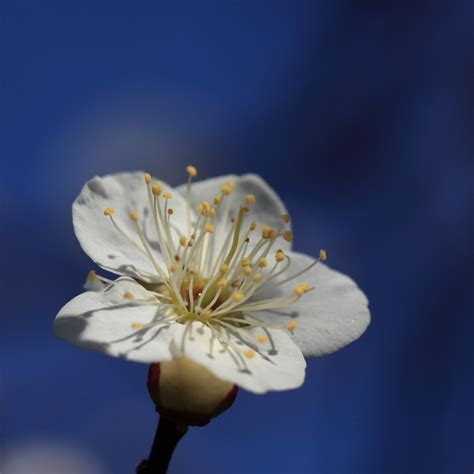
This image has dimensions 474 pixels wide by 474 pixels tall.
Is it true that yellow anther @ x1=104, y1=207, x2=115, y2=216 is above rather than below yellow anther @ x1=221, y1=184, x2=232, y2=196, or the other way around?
below

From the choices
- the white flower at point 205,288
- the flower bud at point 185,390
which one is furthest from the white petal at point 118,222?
the flower bud at point 185,390

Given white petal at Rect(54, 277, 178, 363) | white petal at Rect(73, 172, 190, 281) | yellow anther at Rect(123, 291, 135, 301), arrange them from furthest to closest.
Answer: white petal at Rect(73, 172, 190, 281) < yellow anther at Rect(123, 291, 135, 301) < white petal at Rect(54, 277, 178, 363)

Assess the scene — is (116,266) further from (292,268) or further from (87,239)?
(292,268)

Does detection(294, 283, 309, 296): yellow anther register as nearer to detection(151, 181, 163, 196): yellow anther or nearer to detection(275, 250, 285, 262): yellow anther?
detection(275, 250, 285, 262): yellow anther

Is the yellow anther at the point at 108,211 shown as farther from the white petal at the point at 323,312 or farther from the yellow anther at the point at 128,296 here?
the white petal at the point at 323,312

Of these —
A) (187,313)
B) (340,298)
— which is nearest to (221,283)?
(187,313)

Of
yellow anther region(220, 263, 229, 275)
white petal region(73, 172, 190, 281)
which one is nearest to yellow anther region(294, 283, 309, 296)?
yellow anther region(220, 263, 229, 275)
